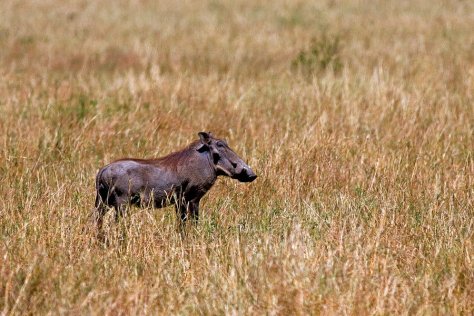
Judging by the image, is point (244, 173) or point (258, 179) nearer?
point (244, 173)

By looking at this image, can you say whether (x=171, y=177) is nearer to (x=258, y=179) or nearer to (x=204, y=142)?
(x=204, y=142)

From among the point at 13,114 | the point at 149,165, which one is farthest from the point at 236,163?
the point at 13,114

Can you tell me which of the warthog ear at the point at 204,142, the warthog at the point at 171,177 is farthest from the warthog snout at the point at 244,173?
→ the warthog ear at the point at 204,142

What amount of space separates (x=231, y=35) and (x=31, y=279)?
12.1m

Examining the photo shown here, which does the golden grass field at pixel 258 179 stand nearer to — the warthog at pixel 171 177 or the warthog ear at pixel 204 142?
the warthog at pixel 171 177

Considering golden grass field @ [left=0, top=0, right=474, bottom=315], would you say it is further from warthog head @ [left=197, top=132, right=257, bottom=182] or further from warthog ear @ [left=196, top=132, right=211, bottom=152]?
warthog ear @ [left=196, top=132, right=211, bottom=152]

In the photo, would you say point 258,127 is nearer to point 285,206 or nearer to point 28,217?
point 285,206

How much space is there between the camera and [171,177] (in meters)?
5.33

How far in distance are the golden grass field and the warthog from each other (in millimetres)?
120

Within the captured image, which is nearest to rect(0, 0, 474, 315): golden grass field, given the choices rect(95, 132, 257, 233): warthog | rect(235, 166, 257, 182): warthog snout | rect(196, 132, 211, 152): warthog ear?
rect(95, 132, 257, 233): warthog

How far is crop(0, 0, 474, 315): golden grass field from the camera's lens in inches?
173

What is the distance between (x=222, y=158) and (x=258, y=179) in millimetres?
1331

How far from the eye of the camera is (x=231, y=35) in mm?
16156

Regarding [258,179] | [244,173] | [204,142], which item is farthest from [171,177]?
[258,179]
